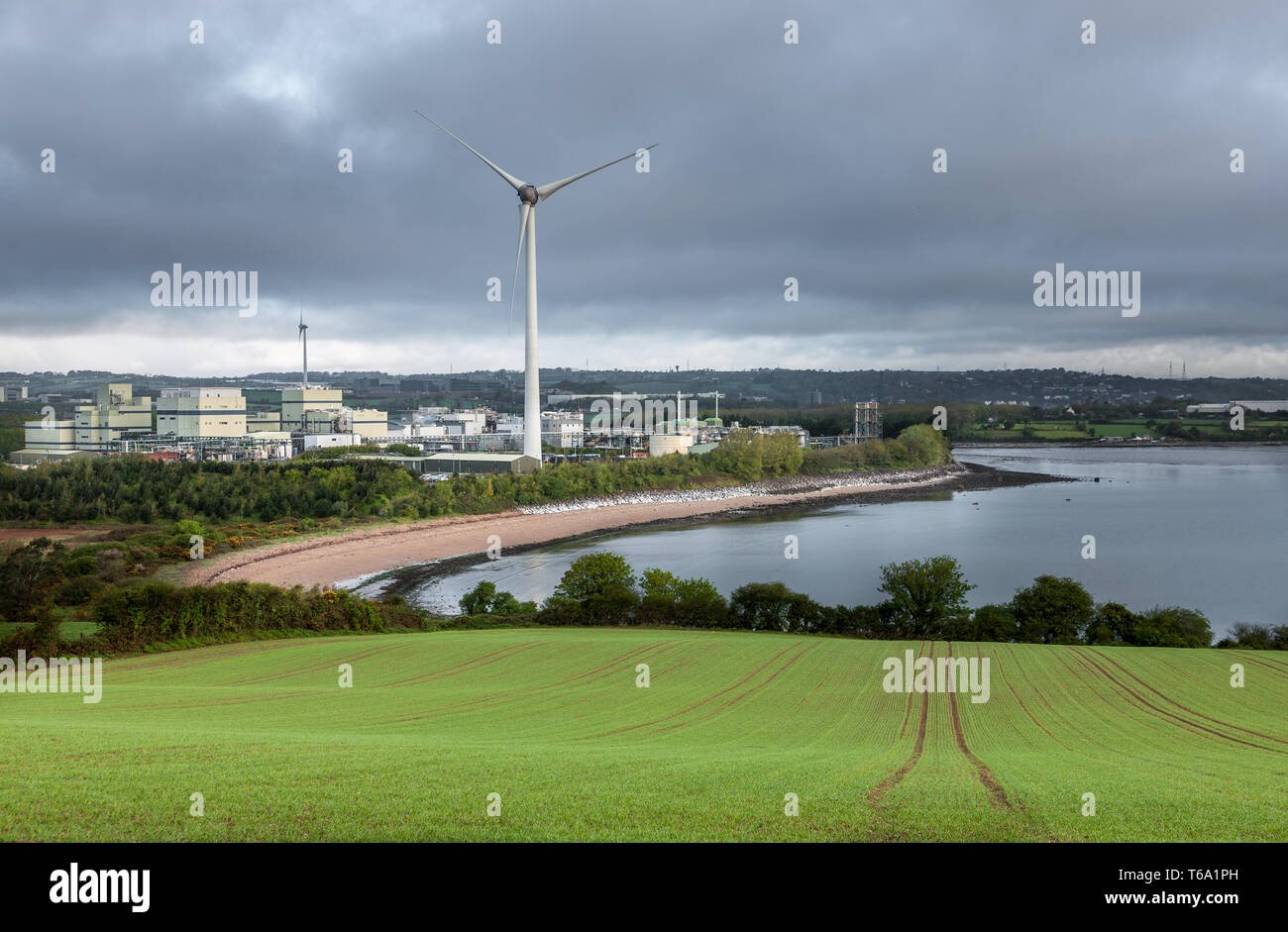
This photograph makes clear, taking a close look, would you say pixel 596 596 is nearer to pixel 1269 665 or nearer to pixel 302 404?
pixel 1269 665

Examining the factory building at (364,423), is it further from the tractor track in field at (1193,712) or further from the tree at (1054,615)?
the tractor track in field at (1193,712)

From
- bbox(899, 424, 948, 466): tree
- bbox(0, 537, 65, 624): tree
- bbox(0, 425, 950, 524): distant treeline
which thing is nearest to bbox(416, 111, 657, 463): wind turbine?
bbox(0, 425, 950, 524): distant treeline

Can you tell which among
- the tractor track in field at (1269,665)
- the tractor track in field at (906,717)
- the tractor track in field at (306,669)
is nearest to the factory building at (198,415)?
the tractor track in field at (306,669)

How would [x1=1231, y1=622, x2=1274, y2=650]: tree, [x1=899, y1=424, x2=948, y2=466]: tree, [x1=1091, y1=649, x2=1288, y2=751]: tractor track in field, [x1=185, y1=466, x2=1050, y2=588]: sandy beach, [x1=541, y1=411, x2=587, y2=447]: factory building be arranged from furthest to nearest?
[x1=899, y1=424, x2=948, y2=466]: tree
[x1=541, y1=411, x2=587, y2=447]: factory building
[x1=185, y1=466, x2=1050, y2=588]: sandy beach
[x1=1231, y1=622, x2=1274, y2=650]: tree
[x1=1091, y1=649, x2=1288, y2=751]: tractor track in field

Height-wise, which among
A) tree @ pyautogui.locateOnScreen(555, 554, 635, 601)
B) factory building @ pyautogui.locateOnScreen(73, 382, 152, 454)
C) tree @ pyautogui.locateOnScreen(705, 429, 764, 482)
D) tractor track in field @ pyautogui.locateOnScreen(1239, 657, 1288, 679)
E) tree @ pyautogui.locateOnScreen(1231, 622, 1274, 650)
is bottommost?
tree @ pyautogui.locateOnScreen(1231, 622, 1274, 650)

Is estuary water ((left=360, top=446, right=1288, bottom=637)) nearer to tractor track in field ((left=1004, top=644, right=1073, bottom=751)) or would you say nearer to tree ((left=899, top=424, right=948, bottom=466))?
tractor track in field ((left=1004, top=644, right=1073, bottom=751))

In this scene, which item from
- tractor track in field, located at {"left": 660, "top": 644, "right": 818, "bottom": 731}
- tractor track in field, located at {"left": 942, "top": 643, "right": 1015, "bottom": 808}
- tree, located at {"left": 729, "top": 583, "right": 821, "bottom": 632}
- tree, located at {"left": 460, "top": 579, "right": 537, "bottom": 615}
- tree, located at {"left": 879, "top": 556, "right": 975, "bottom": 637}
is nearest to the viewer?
tractor track in field, located at {"left": 942, "top": 643, "right": 1015, "bottom": 808}

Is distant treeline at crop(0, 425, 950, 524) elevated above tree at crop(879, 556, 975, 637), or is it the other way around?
distant treeline at crop(0, 425, 950, 524)
